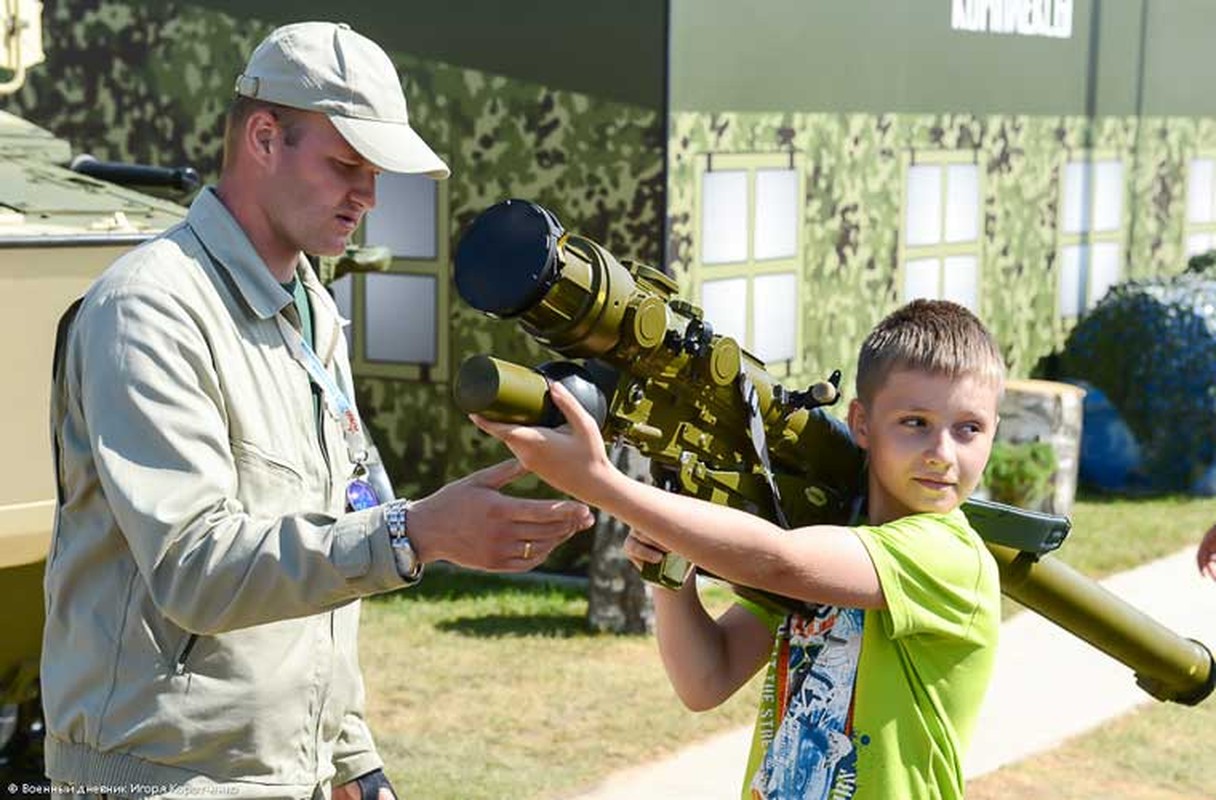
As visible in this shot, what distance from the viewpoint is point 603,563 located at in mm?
8609

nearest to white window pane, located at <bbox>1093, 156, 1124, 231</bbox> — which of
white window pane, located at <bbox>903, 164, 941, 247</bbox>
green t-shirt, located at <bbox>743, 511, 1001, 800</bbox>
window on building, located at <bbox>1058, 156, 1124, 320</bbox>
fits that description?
window on building, located at <bbox>1058, 156, 1124, 320</bbox>

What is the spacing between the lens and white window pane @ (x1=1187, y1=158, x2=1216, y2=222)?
15656 millimetres

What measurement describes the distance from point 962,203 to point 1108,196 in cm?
247

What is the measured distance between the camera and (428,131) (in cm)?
990

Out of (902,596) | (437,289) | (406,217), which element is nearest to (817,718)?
(902,596)

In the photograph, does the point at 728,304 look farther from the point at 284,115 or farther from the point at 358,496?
the point at 284,115

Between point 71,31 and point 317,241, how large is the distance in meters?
8.31

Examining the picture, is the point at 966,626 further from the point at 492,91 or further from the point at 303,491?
Result: the point at 492,91

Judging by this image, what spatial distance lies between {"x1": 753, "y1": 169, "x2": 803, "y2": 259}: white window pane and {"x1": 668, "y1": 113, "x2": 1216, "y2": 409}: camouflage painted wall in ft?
0.45

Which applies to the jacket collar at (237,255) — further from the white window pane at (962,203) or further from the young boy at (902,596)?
the white window pane at (962,203)

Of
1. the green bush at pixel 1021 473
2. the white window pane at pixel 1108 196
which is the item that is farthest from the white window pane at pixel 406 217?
the white window pane at pixel 1108 196

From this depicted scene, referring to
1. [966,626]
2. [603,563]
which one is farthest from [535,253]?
[603,563]

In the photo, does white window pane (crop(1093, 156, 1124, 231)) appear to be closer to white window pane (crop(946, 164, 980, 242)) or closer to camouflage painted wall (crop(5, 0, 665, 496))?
white window pane (crop(946, 164, 980, 242))

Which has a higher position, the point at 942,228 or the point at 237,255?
the point at 237,255
